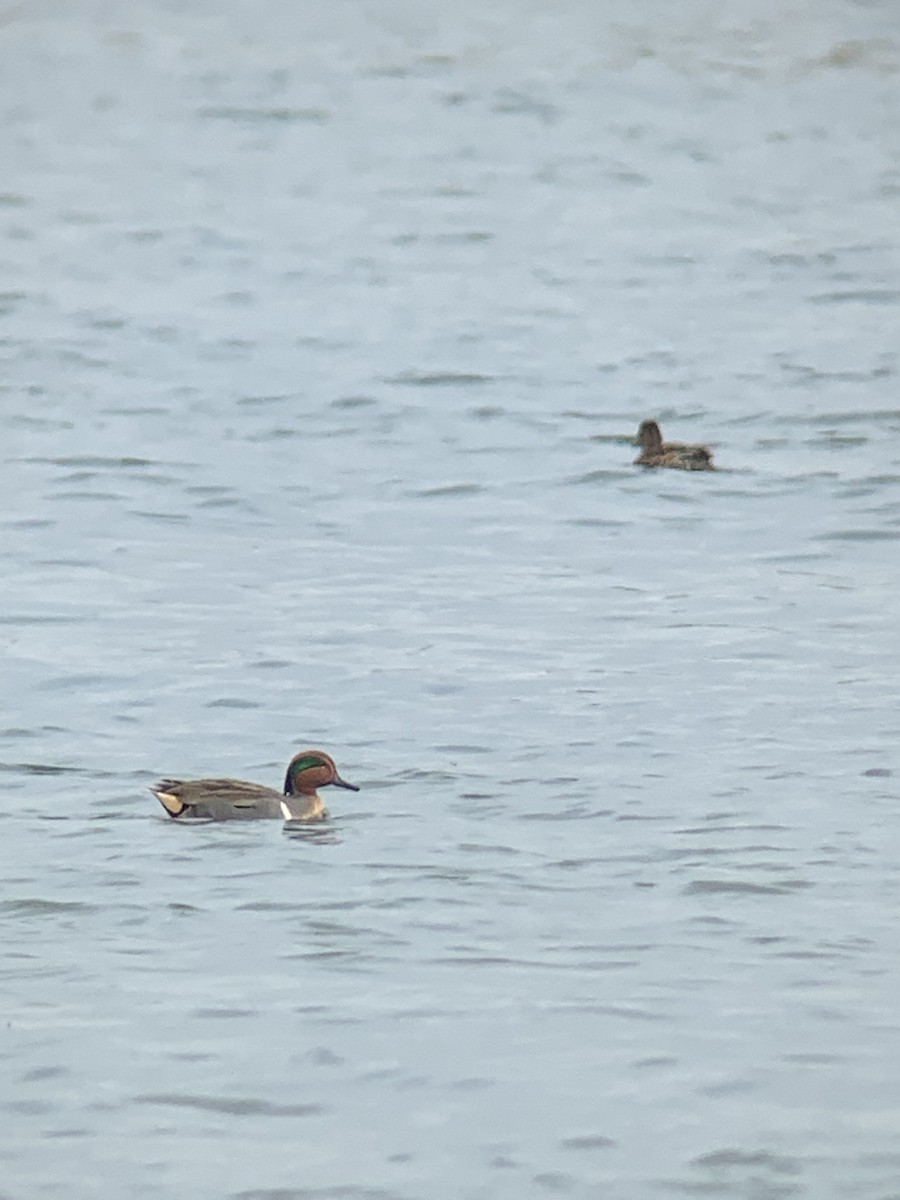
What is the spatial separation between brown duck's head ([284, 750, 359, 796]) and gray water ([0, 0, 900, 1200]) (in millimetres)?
303

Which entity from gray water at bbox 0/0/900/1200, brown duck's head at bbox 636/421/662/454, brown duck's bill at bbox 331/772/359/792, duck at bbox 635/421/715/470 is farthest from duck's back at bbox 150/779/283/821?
brown duck's head at bbox 636/421/662/454

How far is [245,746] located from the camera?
1306cm

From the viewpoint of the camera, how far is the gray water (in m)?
8.36

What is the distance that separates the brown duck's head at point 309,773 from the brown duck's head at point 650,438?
27.7 ft

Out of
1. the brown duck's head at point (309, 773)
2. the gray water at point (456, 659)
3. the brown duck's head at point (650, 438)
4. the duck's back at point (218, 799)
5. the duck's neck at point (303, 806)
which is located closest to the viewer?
the gray water at point (456, 659)

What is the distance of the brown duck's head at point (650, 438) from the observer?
1989 cm

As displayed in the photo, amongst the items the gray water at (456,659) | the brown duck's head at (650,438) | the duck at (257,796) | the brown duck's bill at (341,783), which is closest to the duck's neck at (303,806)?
the duck at (257,796)

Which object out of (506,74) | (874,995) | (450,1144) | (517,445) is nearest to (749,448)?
(517,445)

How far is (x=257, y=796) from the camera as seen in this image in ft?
38.1

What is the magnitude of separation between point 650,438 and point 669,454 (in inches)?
14.4

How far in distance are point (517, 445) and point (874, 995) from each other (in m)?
12.3

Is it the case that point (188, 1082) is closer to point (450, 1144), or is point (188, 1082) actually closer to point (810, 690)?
point (450, 1144)

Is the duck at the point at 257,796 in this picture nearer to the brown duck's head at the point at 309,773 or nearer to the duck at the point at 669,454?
the brown duck's head at the point at 309,773

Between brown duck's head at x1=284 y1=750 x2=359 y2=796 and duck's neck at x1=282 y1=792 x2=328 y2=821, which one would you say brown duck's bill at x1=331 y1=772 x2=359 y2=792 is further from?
duck's neck at x1=282 y1=792 x2=328 y2=821
